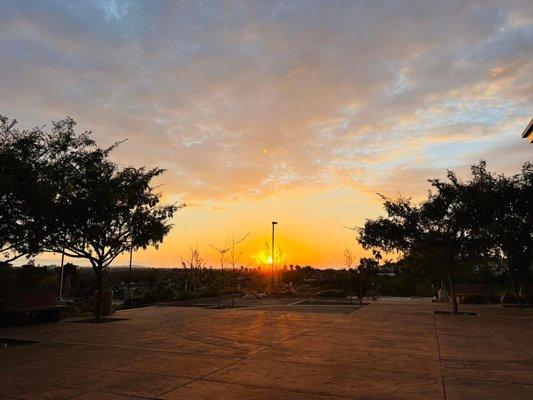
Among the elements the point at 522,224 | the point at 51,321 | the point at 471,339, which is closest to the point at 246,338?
the point at 471,339

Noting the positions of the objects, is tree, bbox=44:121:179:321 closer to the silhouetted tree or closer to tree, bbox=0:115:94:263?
tree, bbox=0:115:94:263

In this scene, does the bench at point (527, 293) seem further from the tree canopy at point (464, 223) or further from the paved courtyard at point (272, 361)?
the paved courtyard at point (272, 361)

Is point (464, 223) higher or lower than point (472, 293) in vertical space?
higher

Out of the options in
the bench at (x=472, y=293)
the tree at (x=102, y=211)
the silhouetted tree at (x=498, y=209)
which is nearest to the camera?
the tree at (x=102, y=211)

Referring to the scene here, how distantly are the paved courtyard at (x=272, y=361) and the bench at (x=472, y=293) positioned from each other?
11.0 meters

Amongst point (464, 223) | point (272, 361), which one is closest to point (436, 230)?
point (464, 223)

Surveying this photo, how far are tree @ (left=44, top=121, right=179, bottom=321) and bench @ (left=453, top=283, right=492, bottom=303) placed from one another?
18003 millimetres

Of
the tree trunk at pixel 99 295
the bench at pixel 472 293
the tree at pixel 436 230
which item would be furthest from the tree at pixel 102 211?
the bench at pixel 472 293

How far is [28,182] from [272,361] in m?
7.64

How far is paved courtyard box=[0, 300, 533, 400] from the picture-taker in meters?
6.44

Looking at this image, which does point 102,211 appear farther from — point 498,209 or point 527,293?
point 527,293

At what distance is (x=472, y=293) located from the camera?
2544 cm

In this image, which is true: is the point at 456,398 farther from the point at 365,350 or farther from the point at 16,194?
the point at 16,194

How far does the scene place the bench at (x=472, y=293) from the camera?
82.8 ft
